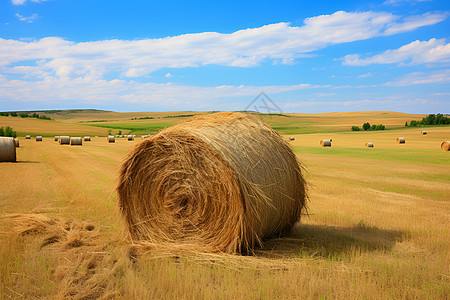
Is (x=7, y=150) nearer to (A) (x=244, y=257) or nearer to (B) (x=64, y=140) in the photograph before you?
(A) (x=244, y=257)

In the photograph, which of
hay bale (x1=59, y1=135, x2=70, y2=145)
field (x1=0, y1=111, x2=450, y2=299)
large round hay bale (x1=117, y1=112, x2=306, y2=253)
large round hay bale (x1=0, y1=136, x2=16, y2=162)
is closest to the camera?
field (x1=0, y1=111, x2=450, y2=299)

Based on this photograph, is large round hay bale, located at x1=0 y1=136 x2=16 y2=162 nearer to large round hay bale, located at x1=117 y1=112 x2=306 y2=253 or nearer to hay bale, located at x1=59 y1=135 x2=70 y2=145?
large round hay bale, located at x1=117 y1=112 x2=306 y2=253

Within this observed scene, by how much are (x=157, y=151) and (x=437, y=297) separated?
4440 millimetres

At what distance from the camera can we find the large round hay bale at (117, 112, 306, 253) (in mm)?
5641

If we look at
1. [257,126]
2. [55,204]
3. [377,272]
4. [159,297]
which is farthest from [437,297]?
[55,204]

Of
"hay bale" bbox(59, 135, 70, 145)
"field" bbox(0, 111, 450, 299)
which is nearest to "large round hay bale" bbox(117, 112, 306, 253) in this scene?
"field" bbox(0, 111, 450, 299)

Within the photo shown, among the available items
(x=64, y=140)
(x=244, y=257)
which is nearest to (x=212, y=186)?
(x=244, y=257)

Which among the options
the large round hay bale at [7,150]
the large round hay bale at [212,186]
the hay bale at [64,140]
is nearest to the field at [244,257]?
the large round hay bale at [212,186]

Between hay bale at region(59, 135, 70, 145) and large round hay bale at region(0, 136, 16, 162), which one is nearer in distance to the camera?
large round hay bale at region(0, 136, 16, 162)

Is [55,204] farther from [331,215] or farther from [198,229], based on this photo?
[331,215]

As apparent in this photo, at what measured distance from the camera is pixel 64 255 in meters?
5.69

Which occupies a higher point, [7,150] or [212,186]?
[212,186]

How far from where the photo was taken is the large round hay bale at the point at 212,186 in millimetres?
5641

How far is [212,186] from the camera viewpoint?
595 cm
